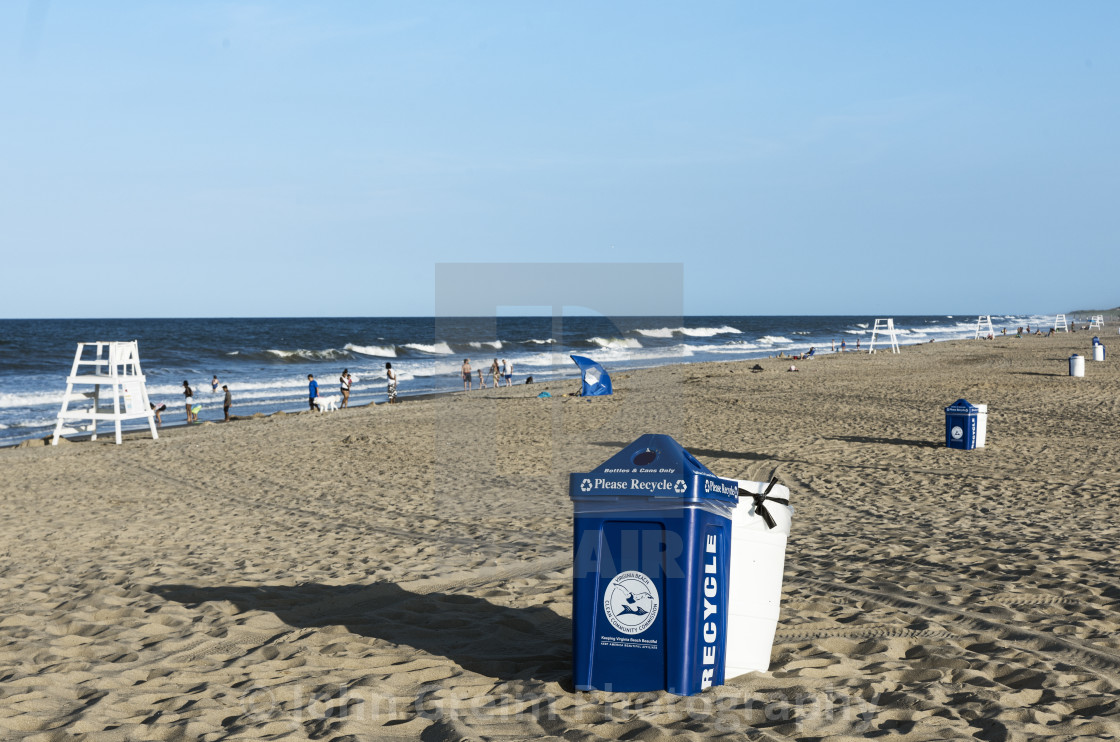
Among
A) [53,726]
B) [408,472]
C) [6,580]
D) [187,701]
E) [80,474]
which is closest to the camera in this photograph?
[53,726]

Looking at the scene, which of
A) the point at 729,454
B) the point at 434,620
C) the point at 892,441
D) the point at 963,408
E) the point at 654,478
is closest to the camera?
the point at 654,478

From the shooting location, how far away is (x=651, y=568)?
10.3ft

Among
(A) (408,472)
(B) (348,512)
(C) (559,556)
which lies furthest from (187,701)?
(A) (408,472)

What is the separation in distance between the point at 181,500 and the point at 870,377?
800 inches

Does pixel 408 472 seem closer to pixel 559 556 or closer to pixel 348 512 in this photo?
pixel 348 512

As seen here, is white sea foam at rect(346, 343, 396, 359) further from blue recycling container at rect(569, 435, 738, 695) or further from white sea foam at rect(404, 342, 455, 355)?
blue recycling container at rect(569, 435, 738, 695)

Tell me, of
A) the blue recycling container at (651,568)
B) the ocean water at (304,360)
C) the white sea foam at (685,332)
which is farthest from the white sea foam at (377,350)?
the blue recycling container at (651,568)

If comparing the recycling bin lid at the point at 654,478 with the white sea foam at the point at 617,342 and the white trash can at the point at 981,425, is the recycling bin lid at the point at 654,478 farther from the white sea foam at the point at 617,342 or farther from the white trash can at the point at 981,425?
the white sea foam at the point at 617,342

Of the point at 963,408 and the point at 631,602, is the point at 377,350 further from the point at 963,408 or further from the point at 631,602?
the point at 631,602

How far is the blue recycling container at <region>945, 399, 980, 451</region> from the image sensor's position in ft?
36.6

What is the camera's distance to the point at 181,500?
10062 millimetres

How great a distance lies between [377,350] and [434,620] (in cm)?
4782

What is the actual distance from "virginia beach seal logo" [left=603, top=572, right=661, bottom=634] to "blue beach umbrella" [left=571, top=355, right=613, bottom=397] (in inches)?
705

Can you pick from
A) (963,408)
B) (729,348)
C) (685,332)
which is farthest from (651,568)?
(685,332)
